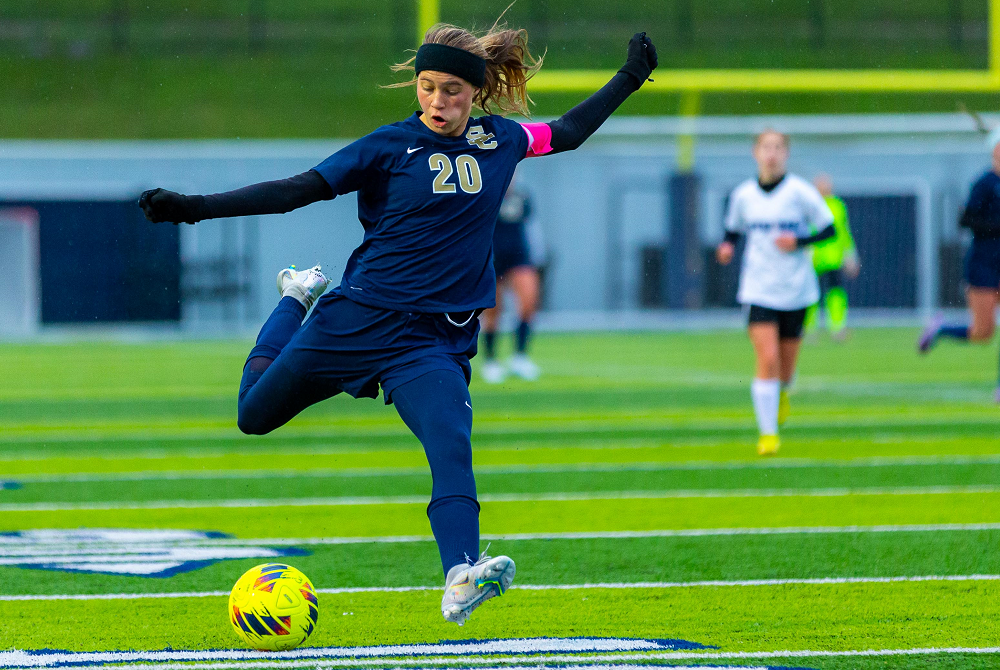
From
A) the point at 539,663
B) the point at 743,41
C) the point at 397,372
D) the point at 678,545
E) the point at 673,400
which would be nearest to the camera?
the point at 539,663

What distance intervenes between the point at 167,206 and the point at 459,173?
32.0 inches

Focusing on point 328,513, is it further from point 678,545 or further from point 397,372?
point 397,372

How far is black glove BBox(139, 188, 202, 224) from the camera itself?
329 centimetres

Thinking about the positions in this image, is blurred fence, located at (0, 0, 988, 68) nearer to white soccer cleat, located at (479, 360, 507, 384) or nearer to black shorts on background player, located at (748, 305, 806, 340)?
white soccer cleat, located at (479, 360, 507, 384)

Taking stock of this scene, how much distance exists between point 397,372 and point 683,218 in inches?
809

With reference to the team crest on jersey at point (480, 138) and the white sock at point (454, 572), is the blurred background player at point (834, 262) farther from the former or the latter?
the white sock at point (454, 572)

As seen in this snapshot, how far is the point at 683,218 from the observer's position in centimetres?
2378

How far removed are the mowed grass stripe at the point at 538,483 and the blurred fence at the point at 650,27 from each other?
221 inches

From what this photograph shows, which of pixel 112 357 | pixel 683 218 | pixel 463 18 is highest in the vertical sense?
pixel 463 18

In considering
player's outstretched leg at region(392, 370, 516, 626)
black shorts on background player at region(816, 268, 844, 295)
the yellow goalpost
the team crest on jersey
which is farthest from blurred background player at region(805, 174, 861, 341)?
player's outstretched leg at region(392, 370, 516, 626)

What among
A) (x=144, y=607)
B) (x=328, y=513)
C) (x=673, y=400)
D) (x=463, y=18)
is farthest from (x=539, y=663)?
(x=463, y=18)

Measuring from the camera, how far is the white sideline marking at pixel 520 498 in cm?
627

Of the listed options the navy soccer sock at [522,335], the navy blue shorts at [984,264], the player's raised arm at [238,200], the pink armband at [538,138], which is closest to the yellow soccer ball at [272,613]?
the player's raised arm at [238,200]

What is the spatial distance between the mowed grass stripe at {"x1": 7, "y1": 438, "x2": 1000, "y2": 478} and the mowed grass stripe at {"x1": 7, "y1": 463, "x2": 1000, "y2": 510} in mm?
371
